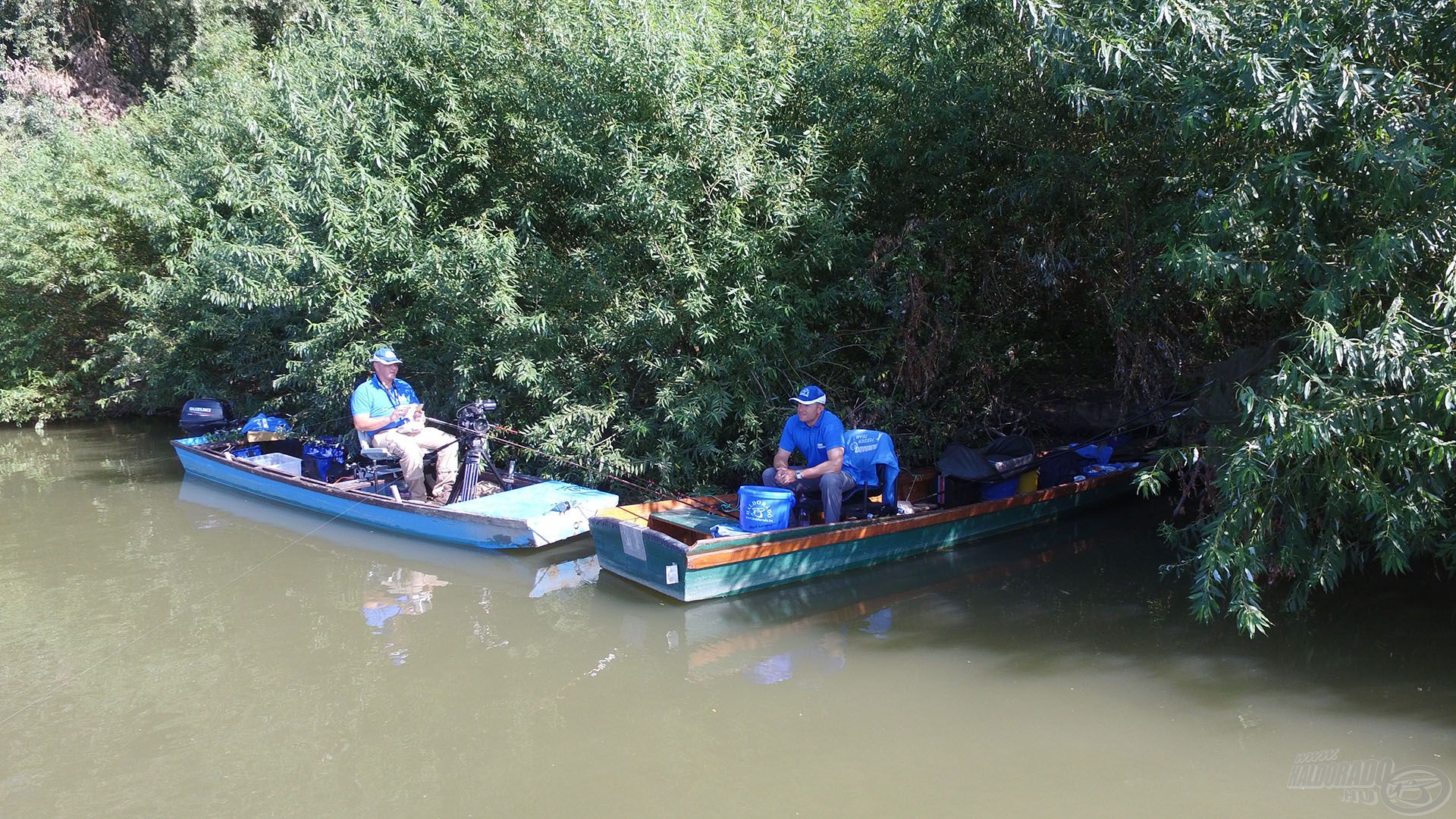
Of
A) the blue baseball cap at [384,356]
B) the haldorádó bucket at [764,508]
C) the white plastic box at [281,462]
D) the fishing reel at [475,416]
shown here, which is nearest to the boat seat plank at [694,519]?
the haldorádó bucket at [764,508]

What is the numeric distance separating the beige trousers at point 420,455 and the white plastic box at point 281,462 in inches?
82.6

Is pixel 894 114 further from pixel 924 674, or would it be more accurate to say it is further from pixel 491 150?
pixel 924 674

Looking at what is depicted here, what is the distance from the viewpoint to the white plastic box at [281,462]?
33.7ft

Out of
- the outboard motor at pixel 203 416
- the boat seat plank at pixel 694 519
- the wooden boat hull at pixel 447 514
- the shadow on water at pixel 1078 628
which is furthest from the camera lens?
the outboard motor at pixel 203 416

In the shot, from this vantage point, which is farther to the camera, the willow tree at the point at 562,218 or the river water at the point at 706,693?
the willow tree at the point at 562,218

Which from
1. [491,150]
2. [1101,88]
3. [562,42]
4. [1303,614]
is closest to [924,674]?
[1303,614]

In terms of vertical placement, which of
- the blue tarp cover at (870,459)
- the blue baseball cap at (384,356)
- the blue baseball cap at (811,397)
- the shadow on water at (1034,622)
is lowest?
the shadow on water at (1034,622)

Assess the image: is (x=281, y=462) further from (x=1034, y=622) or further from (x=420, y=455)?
(x=1034, y=622)

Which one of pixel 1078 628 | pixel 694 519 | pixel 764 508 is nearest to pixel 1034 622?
pixel 1078 628

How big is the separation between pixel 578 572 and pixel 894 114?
5.10 meters

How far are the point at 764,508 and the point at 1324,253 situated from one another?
3.79m

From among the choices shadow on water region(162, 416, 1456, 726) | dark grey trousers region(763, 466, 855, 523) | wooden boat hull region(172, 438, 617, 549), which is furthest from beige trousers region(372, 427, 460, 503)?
dark grey trousers region(763, 466, 855, 523)

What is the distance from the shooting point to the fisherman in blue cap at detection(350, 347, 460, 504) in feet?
28.2

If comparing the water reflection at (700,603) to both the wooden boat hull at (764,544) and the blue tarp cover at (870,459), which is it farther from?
the blue tarp cover at (870,459)
